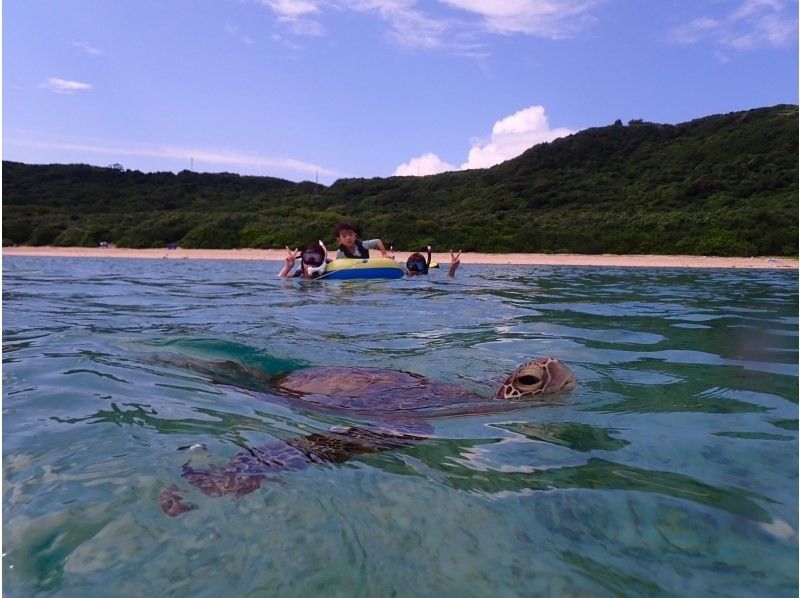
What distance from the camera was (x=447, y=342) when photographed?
20.9 feet

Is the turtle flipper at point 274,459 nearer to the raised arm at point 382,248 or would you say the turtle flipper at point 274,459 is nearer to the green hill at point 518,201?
the raised arm at point 382,248

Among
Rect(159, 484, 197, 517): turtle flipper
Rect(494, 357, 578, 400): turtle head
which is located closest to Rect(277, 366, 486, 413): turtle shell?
Rect(494, 357, 578, 400): turtle head

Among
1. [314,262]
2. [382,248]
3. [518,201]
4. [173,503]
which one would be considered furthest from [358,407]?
[518,201]

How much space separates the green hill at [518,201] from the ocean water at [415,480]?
77.5 feet

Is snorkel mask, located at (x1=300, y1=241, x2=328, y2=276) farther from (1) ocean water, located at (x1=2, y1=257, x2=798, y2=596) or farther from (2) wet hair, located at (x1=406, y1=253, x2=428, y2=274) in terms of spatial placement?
(1) ocean water, located at (x1=2, y1=257, x2=798, y2=596)

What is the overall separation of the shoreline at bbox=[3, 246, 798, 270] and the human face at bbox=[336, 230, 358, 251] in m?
7.45

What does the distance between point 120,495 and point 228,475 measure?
39 cm

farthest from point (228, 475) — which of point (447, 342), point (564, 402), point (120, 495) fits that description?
point (447, 342)

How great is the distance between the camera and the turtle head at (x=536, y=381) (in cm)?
389

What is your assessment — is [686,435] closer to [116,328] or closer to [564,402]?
[564,402]

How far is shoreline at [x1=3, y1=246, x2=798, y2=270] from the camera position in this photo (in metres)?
21.3

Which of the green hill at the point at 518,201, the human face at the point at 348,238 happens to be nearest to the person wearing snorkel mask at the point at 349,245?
the human face at the point at 348,238

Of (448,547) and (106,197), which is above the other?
(106,197)

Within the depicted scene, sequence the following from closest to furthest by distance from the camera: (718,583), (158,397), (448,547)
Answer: (718,583) < (448,547) < (158,397)
